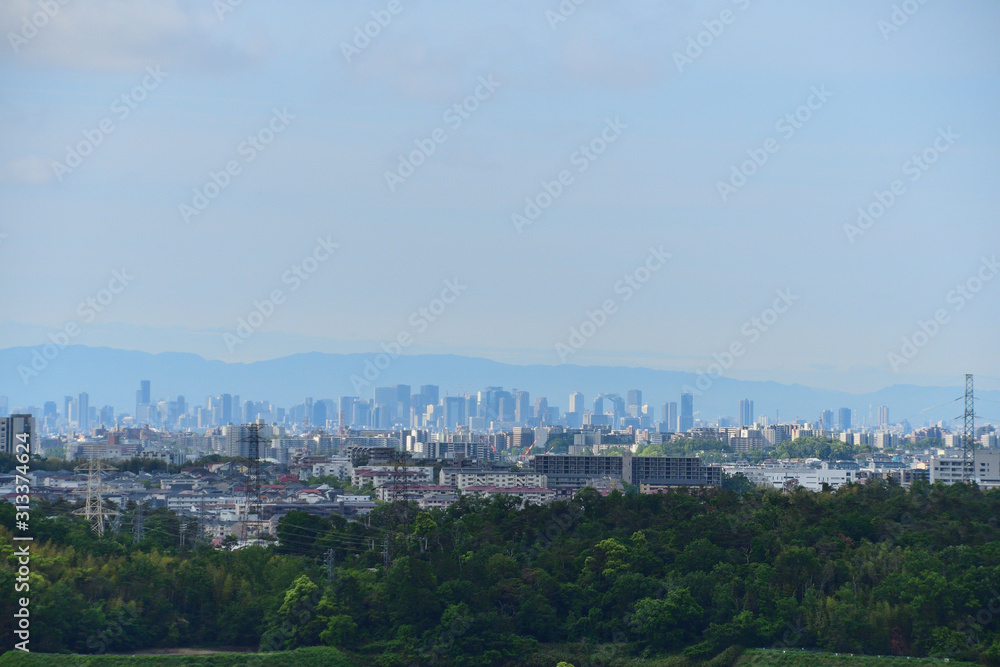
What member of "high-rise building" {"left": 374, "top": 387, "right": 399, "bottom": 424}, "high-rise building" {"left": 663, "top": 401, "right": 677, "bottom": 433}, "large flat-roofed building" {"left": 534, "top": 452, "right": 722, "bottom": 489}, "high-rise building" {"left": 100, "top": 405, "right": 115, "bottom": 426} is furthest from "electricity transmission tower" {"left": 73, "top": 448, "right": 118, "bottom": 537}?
"high-rise building" {"left": 663, "top": 401, "right": 677, "bottom": 433}

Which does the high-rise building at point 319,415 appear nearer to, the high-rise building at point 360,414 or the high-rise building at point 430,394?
the high-rise building at point 360,414

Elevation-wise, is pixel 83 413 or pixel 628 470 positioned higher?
pixel 83 413

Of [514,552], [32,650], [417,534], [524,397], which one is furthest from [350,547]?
[524,397]

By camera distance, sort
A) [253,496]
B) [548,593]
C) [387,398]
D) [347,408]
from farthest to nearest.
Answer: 1. [387,398]
2. [347,408]
3. [253,496]
4. [548,593]

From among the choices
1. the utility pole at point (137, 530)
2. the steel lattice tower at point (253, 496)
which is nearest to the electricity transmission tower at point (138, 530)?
the utility pole at point (137, 530)

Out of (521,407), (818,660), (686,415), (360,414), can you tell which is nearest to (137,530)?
(818,660)

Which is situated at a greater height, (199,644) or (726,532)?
(726,532)

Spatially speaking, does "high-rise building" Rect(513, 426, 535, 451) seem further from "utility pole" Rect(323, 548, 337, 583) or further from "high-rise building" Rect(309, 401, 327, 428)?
"utility pole" Rect(323, 548, 337, 583)

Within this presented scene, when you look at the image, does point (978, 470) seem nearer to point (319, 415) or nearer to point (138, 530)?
point (138, 530)

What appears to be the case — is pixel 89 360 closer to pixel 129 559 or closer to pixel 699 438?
pixel 699 438
